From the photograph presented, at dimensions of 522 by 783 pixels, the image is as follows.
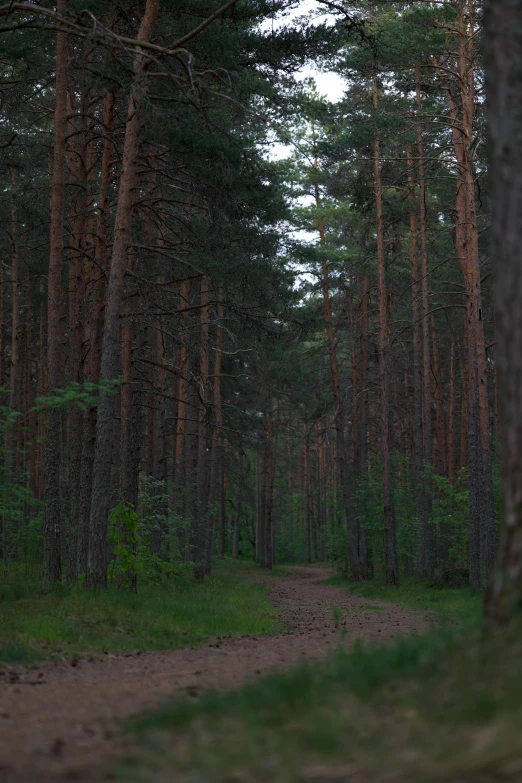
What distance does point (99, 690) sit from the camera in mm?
6406

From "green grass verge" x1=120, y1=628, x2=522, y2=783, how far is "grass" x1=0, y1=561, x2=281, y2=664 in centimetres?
→ 446

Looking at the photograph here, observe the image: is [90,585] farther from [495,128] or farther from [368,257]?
[368,257]

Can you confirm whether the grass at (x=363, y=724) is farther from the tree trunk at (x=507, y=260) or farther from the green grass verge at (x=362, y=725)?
the tree trunk at (x=507, y=260)

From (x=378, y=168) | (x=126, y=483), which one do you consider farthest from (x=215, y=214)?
(x=378, y=168)

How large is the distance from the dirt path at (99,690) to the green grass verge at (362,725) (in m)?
0.43

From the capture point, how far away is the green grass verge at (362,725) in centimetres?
315

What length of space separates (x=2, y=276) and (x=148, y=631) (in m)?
23.6

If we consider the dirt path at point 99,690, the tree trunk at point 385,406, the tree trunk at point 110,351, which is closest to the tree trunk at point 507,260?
the dirt path at point 99,690

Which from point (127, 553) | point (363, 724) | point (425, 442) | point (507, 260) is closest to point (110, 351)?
point (127, 553)

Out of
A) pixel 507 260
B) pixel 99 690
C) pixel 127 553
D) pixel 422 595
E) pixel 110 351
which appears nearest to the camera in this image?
pixel 507 260

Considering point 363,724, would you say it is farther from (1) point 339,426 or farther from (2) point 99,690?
(1) point 339,426

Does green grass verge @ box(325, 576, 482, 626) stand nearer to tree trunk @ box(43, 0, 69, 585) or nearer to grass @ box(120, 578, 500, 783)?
tree trunk @ box(43, 0, 69, 585)

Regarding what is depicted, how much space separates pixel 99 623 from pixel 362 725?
712 centimetres

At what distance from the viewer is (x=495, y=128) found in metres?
4.96
